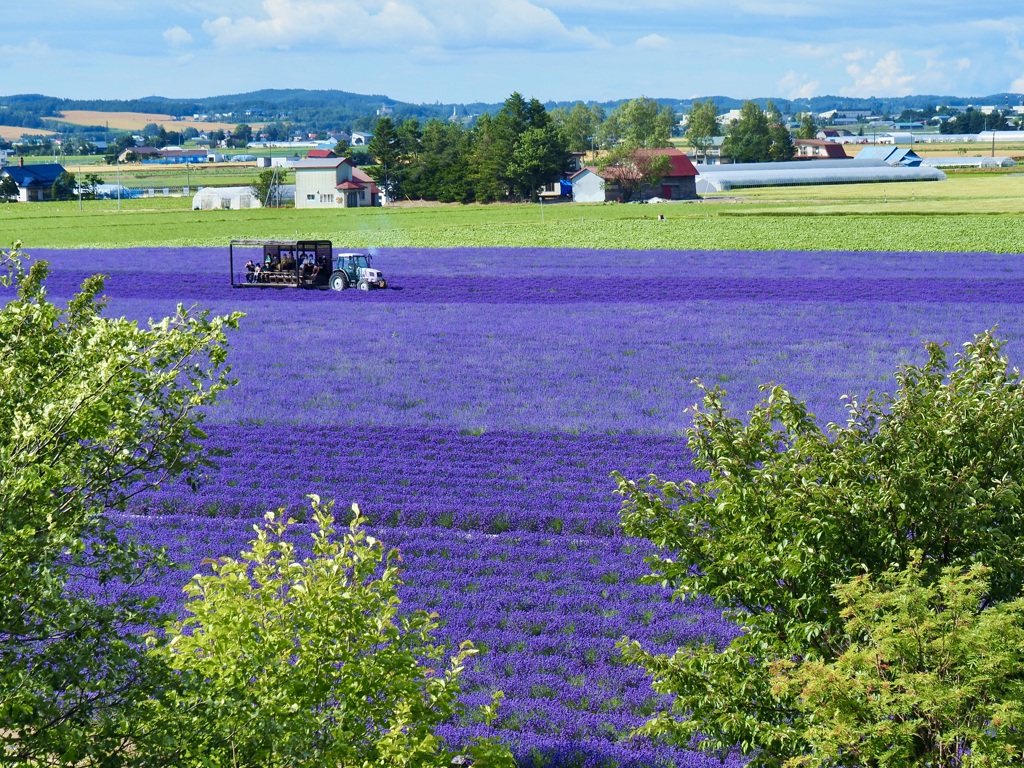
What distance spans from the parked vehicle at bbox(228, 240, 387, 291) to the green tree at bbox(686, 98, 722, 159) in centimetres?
15220

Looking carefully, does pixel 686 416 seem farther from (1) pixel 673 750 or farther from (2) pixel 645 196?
(2) pixel 645 196

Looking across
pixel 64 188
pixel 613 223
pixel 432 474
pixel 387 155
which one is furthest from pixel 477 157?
pixel 432 474

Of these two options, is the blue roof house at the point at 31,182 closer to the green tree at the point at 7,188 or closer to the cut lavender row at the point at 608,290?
the green tree at the point at 7,188

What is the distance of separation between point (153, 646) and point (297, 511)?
11.4 m

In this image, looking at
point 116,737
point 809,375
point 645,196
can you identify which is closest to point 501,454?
point 809,375

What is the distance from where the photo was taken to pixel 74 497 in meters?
5.82

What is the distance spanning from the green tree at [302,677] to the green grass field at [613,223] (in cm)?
5917

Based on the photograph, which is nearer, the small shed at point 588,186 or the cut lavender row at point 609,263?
the cut lavender row at point 609,263

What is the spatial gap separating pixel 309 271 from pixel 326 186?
75.7 meters

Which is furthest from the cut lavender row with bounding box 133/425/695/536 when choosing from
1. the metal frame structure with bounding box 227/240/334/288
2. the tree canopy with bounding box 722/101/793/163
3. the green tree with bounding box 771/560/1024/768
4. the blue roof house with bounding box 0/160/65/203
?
the tree canopy with bounding box 722/101/793/163

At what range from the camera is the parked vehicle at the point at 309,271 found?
155 ft

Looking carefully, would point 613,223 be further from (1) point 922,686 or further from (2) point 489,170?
(1) point 922,686

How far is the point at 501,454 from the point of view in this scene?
2131 centimetres

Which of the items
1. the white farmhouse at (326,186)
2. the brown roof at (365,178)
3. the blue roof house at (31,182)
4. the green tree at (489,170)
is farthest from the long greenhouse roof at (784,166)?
the blue roof house at (31,182)
